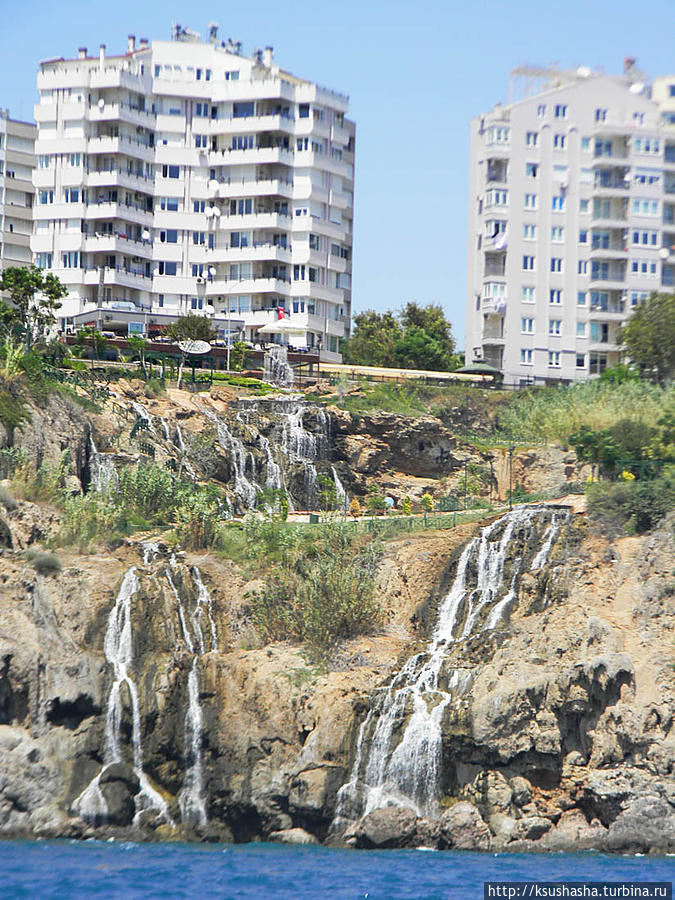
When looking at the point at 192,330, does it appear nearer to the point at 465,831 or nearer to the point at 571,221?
the point at 571,221

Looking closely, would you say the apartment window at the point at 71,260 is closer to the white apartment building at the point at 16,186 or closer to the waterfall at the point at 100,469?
the white apartment building at the point at 16,186

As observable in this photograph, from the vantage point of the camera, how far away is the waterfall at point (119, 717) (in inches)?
1976

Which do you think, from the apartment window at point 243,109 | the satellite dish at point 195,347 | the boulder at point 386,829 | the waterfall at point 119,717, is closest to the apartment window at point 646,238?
the apartment window at point 243,109

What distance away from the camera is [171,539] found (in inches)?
2470

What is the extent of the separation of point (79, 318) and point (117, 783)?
57.8 m

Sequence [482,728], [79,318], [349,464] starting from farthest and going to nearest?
[79,318] < [349,464] < [482,728]

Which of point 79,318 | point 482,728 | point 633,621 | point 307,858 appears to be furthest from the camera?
point 79,318

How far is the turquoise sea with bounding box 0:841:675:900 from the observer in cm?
4212

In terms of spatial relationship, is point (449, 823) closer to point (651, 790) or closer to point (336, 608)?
point (651, 790)

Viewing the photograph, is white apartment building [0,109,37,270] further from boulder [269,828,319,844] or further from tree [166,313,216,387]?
boulder [269,828,319,844]

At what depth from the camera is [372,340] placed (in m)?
123

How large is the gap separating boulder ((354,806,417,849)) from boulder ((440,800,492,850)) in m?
1.11

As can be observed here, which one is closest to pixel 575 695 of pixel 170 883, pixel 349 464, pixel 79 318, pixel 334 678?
pixel 334 678

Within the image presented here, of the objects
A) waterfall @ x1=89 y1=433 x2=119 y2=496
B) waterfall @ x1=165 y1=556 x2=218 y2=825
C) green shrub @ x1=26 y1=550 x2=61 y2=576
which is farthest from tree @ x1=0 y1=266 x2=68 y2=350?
waterfall @ x1=165 y1=556 x2=218 y2=825
